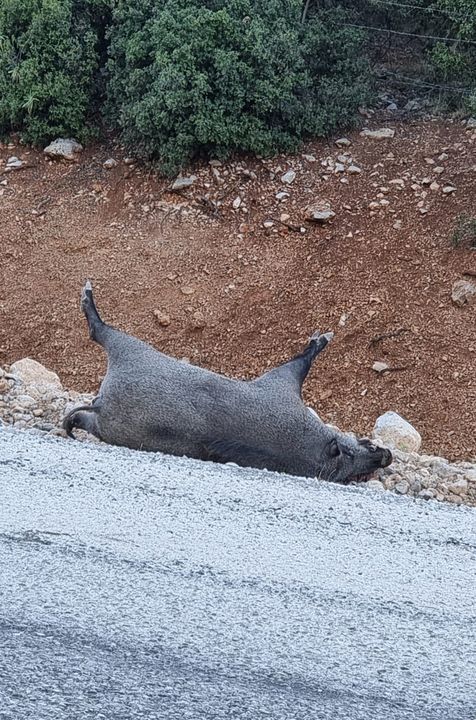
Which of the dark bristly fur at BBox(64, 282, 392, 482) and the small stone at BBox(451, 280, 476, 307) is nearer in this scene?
the dark bristly fur at BBox(64, 282, 392, 482)

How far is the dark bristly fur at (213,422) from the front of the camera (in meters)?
5.23

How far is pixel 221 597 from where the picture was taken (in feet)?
11.5

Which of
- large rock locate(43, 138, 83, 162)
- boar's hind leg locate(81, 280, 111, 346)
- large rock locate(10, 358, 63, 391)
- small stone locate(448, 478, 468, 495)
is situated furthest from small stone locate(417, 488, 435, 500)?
large rock locate(43, 138, 83, 162)

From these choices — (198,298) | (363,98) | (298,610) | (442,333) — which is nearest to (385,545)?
(298,610)

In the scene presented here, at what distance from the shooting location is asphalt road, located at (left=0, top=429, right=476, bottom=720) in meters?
2.98

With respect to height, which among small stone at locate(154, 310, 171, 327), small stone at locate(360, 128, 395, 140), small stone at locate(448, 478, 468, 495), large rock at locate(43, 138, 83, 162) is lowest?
A: small stone at locate(154, 310, 171, 327)

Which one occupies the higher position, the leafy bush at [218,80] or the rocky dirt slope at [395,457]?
the leafy bush at [218,80]

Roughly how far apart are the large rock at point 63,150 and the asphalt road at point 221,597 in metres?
6.25

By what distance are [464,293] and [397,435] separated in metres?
2.20

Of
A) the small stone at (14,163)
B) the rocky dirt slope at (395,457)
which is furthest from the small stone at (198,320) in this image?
the small stone at (14,163)

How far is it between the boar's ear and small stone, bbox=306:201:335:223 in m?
4.49

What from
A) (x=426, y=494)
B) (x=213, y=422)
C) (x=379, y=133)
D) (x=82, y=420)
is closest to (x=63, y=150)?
(x=379, y=133)

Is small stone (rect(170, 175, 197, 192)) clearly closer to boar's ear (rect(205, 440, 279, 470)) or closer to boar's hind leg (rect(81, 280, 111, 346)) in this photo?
boar's hind leg (rect(81, 280, 111, 346))

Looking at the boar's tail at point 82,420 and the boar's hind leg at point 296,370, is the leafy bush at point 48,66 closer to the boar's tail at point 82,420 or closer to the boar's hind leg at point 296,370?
the boar's hind leg at point 296,370
